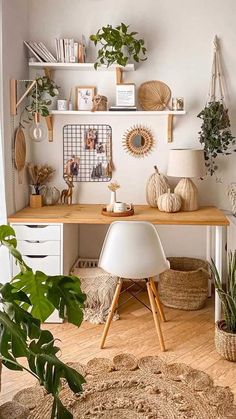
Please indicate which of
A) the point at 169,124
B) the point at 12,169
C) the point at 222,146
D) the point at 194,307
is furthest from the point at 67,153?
the point at 194,307

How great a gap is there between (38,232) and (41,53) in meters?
1.41

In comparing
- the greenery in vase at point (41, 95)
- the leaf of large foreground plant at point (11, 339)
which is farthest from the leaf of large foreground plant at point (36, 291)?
the greenery in vase at point (41, 95)

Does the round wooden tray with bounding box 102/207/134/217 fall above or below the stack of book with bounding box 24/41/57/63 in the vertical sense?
below

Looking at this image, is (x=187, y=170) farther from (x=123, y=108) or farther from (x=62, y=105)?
(x=62, y=105)

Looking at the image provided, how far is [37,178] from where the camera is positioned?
390 centimetres

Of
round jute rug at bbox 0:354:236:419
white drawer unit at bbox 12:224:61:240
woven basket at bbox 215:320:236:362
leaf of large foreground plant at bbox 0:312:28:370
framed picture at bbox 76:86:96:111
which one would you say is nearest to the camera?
leaf of large foreground plant at bbox 0:312:28:370

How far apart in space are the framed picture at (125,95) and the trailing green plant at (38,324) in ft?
6.39

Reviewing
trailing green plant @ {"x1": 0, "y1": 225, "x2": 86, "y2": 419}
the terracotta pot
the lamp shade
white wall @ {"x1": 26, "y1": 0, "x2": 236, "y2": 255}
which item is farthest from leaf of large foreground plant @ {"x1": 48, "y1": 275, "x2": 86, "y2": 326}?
white wall @ {"x1": 26, "y1": 0, "x2": 236, "y2": 255}

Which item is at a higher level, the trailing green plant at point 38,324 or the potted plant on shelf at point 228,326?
the trailing green plant at point 38,324

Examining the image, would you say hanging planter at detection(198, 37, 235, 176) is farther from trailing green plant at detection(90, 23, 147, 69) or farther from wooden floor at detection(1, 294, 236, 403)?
wooden floor at detection(1, 294, 236, 403)

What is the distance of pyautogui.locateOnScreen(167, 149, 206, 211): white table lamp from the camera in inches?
140

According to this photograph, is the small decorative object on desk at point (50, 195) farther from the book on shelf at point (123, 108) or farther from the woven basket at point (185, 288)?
the woven basket at point (185, 288)

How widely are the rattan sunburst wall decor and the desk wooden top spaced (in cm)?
52

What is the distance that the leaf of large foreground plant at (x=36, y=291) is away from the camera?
77.0 inches
